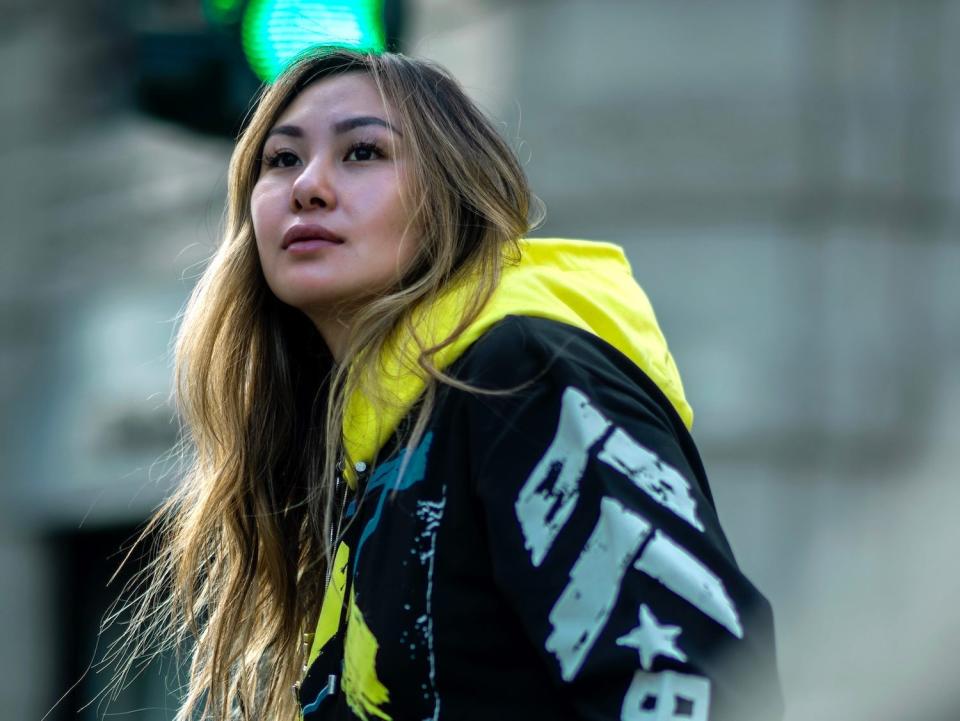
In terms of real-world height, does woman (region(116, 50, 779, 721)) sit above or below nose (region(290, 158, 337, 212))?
below

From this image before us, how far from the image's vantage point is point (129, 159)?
7.51 m

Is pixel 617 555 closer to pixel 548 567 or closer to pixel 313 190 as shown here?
pixel 548 567

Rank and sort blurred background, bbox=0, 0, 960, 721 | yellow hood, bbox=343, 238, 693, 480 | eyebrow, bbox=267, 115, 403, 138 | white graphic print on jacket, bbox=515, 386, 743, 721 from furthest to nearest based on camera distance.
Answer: blurred background, bbox=0, 0, 960, 721 < eyebrow, bbox=267, 115, 403, 138 < yellow hood, bbox=343, 238, 693, 480 < white graphic print on jacket, bbox=515, 386, 743, 721

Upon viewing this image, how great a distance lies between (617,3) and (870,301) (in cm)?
154

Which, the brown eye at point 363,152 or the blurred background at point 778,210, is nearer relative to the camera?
the brown eye at point 363,152

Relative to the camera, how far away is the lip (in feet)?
7.33

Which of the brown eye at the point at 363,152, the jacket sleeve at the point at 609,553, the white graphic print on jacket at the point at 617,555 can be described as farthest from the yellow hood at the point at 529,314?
the brown eye at the point at 363,152

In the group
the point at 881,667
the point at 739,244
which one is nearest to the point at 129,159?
the point at 739,244

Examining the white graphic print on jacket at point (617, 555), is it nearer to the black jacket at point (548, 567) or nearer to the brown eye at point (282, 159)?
the black jacket at point (548, 567)

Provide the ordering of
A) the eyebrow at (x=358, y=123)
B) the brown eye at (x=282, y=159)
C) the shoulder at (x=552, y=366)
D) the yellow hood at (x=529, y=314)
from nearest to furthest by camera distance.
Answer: the shoulder at (x=552, y=366) < the yellow hood at (x=529, y=314) < the eyebrow at (x=358, y=123) < the brown eye at (x=282, y=159)

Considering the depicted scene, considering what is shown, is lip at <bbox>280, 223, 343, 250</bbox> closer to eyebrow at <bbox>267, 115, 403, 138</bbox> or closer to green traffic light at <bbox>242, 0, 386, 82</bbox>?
eyebrow at <bbox>267, 115, 403, 138</bbox>

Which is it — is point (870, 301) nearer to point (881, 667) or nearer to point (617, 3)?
point (617, 3)

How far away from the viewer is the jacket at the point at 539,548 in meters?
1.64

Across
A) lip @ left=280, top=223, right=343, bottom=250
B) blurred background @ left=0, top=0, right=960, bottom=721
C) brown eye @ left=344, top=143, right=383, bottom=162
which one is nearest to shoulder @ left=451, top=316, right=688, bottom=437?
lip @ left=280, top=223, right=343, bottom=250
